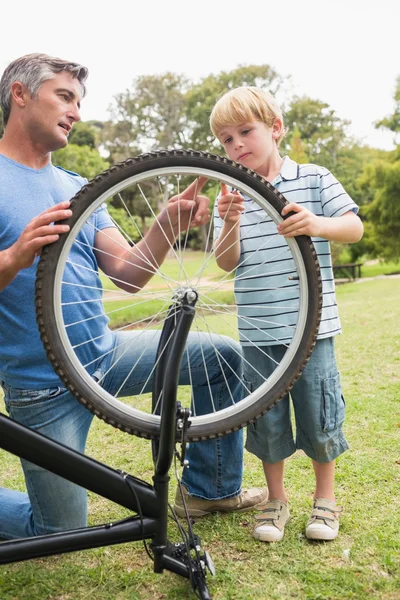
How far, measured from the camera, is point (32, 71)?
2322mm

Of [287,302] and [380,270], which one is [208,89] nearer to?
[380,270]

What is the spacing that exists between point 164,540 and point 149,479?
1263mm

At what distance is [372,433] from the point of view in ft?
11.7

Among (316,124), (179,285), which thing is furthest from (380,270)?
(179,285)

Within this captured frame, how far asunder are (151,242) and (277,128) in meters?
0.71

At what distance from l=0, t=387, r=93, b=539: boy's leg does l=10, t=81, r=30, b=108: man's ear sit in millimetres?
1091

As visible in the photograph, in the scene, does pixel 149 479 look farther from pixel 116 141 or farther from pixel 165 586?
pixel 116 141

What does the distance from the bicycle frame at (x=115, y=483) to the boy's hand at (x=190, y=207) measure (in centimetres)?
40

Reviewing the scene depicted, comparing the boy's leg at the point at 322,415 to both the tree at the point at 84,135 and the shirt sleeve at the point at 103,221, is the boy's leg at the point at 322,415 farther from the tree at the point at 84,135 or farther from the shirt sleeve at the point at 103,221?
the tree at the point at 84,135

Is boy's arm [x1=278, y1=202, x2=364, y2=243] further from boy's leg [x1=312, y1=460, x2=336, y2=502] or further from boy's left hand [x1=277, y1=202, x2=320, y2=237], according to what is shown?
boy's leg [x1=312, y1=460, x2=336, y2=502]

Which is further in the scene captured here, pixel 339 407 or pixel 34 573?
pixel 339 407

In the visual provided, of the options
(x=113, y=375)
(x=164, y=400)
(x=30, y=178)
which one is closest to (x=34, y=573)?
(x=113, y=375)

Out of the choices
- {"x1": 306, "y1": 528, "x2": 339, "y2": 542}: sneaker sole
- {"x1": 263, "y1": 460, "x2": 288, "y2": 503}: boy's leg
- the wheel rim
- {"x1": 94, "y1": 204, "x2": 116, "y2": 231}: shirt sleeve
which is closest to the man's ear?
{"x1": 94, "y1": 204, "x2": 116, "y2": 231}: shirt sleeve

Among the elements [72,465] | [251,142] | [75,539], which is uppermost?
[251,142]
